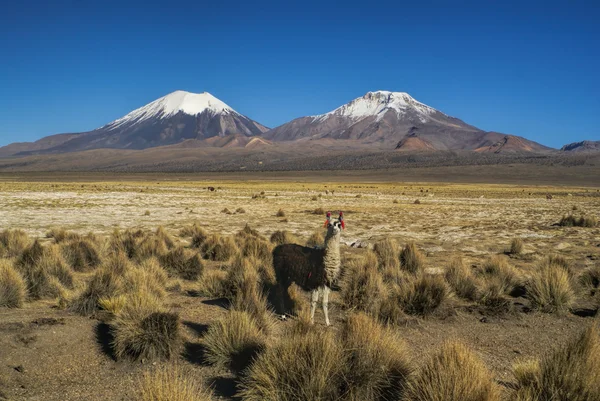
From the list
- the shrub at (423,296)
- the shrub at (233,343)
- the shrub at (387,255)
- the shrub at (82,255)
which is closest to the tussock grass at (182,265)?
the shrub at (82,255)

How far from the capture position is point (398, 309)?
7223mm

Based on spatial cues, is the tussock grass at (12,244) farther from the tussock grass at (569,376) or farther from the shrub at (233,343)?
the tussock grass at (569,376)

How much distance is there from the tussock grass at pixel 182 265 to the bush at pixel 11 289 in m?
3.42

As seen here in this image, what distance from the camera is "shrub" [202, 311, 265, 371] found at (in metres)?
5.37

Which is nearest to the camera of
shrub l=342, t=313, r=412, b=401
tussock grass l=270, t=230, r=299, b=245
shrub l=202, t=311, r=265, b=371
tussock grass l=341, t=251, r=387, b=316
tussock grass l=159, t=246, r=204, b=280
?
shrub l=342, t=313, r=412, b=401

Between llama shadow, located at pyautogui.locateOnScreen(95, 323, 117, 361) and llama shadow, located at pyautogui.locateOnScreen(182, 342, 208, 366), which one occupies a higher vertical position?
llama shadow, located at pyautogui.locateOnScreen(95, 323, 117, 361)

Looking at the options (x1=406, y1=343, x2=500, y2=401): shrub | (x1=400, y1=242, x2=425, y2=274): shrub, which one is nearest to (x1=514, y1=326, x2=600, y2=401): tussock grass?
(x1=406, y1=343, x2=500, y2=401): shrub

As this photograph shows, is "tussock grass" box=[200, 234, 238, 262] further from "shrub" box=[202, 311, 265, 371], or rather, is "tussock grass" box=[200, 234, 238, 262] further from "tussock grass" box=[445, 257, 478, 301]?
"shrub" box=[202, 311, 265, 371]

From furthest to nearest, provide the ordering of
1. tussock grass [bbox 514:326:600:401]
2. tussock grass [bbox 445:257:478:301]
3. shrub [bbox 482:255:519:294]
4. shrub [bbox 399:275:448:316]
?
1. shrub [bbox 482:255:519:294]
2. tussock grass [bbox 445:257:478:301]
3. shrub [bbox 399:275:448:316]
4. tussock grass [bbox 514:326:600:401]

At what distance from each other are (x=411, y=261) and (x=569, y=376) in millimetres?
7452

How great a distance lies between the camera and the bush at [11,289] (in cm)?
748

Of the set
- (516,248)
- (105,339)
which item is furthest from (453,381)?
(516,248)

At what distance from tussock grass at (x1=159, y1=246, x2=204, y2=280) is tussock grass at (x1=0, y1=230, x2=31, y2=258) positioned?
365 centimetres

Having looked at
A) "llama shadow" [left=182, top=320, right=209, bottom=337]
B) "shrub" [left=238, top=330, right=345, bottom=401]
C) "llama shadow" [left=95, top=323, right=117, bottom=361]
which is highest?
"shrub" [left=238, top=330, right=345, bottom=401]
